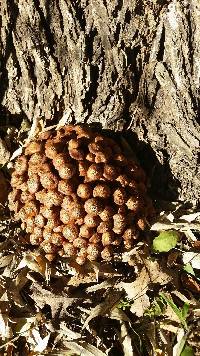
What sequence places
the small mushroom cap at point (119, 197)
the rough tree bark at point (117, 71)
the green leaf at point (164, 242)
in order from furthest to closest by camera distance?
1. the green leaf at point (164, 242)
2. the small mushroom cap at point (119, 197)
3. the rough tree bark at point (117, 71)

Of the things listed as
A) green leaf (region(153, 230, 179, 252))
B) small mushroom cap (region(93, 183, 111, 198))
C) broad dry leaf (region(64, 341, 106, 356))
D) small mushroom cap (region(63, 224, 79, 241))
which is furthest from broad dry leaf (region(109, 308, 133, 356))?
small mushroom cap (region(93, 183, 111, 198))

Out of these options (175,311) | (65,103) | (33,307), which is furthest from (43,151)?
(175,311)

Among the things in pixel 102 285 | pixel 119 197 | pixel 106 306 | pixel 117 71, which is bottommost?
pixel 106 306

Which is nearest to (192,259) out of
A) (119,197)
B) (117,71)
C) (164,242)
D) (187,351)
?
(164,242)

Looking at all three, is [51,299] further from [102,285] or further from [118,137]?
[118,137]

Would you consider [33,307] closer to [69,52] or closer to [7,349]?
[7,349]

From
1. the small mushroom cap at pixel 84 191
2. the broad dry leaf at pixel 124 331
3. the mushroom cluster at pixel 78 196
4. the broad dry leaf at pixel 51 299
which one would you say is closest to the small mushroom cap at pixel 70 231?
the mushroom cluster at pixel 78 196

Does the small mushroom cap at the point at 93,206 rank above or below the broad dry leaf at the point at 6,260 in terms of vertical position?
above

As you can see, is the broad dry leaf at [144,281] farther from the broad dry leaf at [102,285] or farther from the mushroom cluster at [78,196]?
the mushroom cluster at [78,196]
